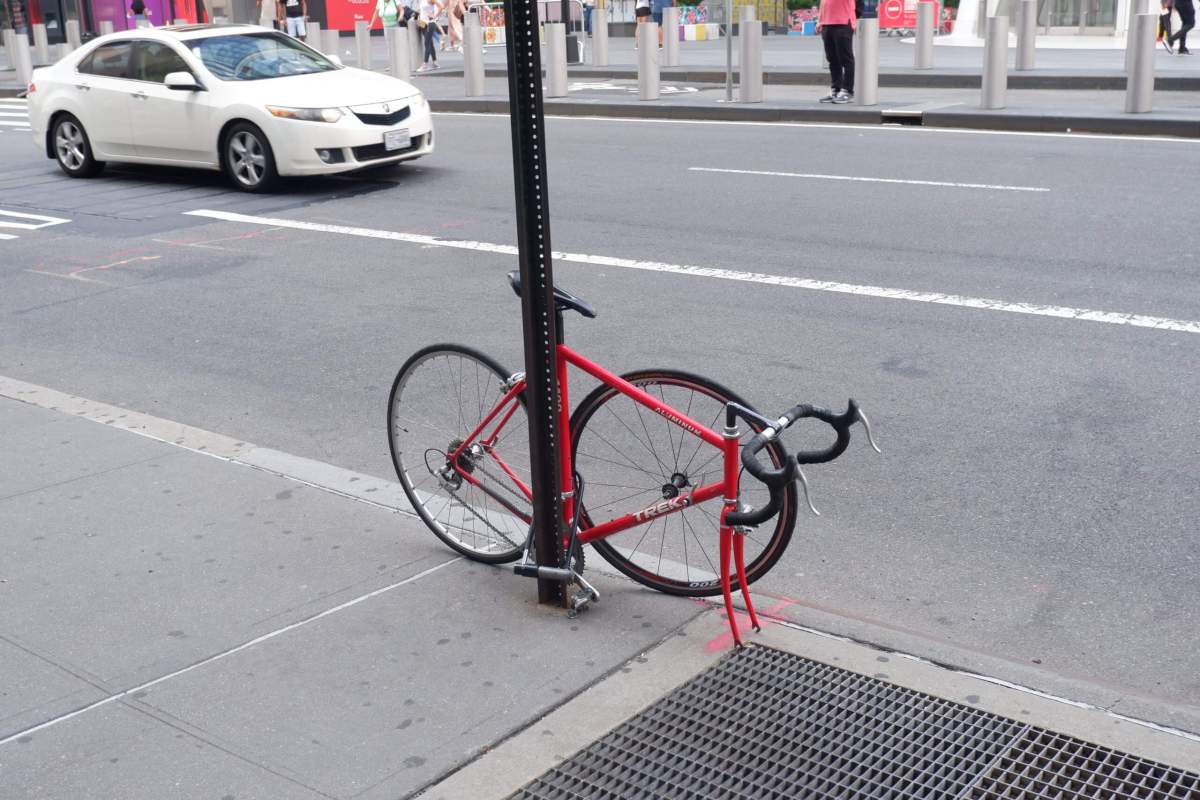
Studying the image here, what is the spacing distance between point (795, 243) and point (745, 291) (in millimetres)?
1494

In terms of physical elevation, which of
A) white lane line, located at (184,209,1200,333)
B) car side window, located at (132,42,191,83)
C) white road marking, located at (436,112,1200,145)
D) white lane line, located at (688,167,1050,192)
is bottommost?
white lane line, located at (184,209,1200,333)

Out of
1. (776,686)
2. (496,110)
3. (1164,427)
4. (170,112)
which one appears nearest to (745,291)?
(1164,427)

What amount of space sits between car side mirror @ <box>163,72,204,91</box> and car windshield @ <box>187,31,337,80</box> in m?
0.26

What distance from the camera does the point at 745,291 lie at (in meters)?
8.66

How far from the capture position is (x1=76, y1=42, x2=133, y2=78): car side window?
553 inches

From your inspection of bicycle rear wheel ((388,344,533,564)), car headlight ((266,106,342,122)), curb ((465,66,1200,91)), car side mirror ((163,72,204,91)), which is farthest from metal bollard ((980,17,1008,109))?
bicycle rear wheel ((388,344,533,564))

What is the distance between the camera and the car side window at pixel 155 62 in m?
13.7

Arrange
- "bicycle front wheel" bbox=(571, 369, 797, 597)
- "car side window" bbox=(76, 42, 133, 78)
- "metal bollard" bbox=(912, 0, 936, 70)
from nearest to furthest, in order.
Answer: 1. "bicycle front wheel" bbox=(571, 369, 797, 597)
2. "car side window" bbox=(76, 42, 133, 78)
3. "metal bollard" bbox=(912, 0, 936, 70)

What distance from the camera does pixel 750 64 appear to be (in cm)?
1945

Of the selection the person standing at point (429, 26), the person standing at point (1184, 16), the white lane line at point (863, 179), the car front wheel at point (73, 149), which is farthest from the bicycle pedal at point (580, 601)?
the person standing at point (429, 26)

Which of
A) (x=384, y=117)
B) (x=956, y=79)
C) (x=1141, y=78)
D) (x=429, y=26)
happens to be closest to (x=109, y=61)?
(x=384, y=117)

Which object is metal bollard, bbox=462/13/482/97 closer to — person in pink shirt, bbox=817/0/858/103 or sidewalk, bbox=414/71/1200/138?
sidewalk, bbox=414/71/1200/138

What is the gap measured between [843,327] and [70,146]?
10386 millimetres

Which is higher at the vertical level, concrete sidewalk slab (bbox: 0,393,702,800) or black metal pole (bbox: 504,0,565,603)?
black metal pole (bbox: 504,0,565,603)
